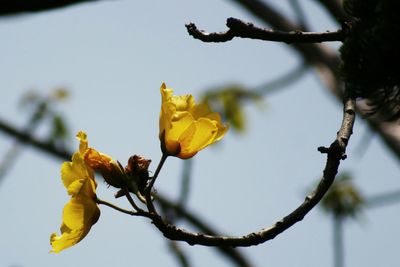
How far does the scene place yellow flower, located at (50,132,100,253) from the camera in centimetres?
147

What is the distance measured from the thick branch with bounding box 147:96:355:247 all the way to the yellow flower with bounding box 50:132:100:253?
0.18 meters

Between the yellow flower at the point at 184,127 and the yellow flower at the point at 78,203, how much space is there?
8.8 inches

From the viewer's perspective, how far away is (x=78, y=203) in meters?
1.48

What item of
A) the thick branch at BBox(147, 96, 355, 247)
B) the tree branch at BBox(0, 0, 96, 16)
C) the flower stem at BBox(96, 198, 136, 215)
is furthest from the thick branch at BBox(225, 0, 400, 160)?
the tree branch at BBox(0, 0, 96, 16)

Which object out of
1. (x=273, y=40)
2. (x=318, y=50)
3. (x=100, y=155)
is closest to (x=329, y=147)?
(x=273, y=40)

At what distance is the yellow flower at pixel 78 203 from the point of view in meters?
1.47

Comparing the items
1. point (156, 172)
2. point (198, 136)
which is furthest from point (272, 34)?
point (156, 172)

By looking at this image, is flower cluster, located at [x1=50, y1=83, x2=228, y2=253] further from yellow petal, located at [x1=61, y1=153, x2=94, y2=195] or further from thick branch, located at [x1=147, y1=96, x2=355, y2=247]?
thick branch, located at [x1=147, y1=96, x2=355, y2=247]

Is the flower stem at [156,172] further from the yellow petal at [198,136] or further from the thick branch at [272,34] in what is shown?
the thick branch at [272,34]

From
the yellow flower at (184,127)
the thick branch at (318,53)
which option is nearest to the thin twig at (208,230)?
the thick branch at (318,53)

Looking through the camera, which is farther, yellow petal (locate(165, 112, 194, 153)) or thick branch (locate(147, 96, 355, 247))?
yellow petal (locate(165, 112, 194, 153))

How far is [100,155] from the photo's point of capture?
1498 millimetres

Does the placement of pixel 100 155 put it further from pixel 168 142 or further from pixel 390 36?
pixel 390 36

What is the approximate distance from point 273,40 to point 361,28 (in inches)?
8.7
